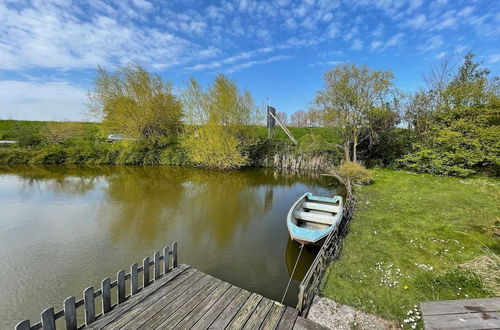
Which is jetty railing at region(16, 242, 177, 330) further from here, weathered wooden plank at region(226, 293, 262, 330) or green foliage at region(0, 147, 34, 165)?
green foliage at region(0, 147, 34, 165)

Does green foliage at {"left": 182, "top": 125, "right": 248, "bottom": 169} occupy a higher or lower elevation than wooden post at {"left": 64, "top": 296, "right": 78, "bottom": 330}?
higher

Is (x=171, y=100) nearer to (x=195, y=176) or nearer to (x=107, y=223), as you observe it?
(x=195, y=176)

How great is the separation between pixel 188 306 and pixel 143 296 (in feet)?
2.74

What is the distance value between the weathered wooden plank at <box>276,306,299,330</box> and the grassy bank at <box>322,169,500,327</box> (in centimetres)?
103

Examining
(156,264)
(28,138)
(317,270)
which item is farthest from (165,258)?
(28,138)

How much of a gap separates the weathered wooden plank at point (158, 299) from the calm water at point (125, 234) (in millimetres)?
1129

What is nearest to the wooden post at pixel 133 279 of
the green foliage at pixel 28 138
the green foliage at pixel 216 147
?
the green foliage at pixel 216 147

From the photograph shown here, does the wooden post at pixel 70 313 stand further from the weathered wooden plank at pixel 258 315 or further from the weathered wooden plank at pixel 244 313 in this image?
the weathered wooden plank at pixel 258 315

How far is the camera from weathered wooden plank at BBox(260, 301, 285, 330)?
3.45m

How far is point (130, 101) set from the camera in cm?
2158

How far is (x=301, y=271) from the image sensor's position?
5.75m

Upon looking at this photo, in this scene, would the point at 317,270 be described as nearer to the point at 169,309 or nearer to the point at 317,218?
the point at 317,218

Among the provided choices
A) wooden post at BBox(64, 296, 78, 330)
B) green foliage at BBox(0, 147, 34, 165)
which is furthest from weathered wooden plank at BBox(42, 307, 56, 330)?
green foliage at BBox(0, 147, 34, 165)

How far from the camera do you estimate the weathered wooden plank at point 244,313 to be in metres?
3.41
